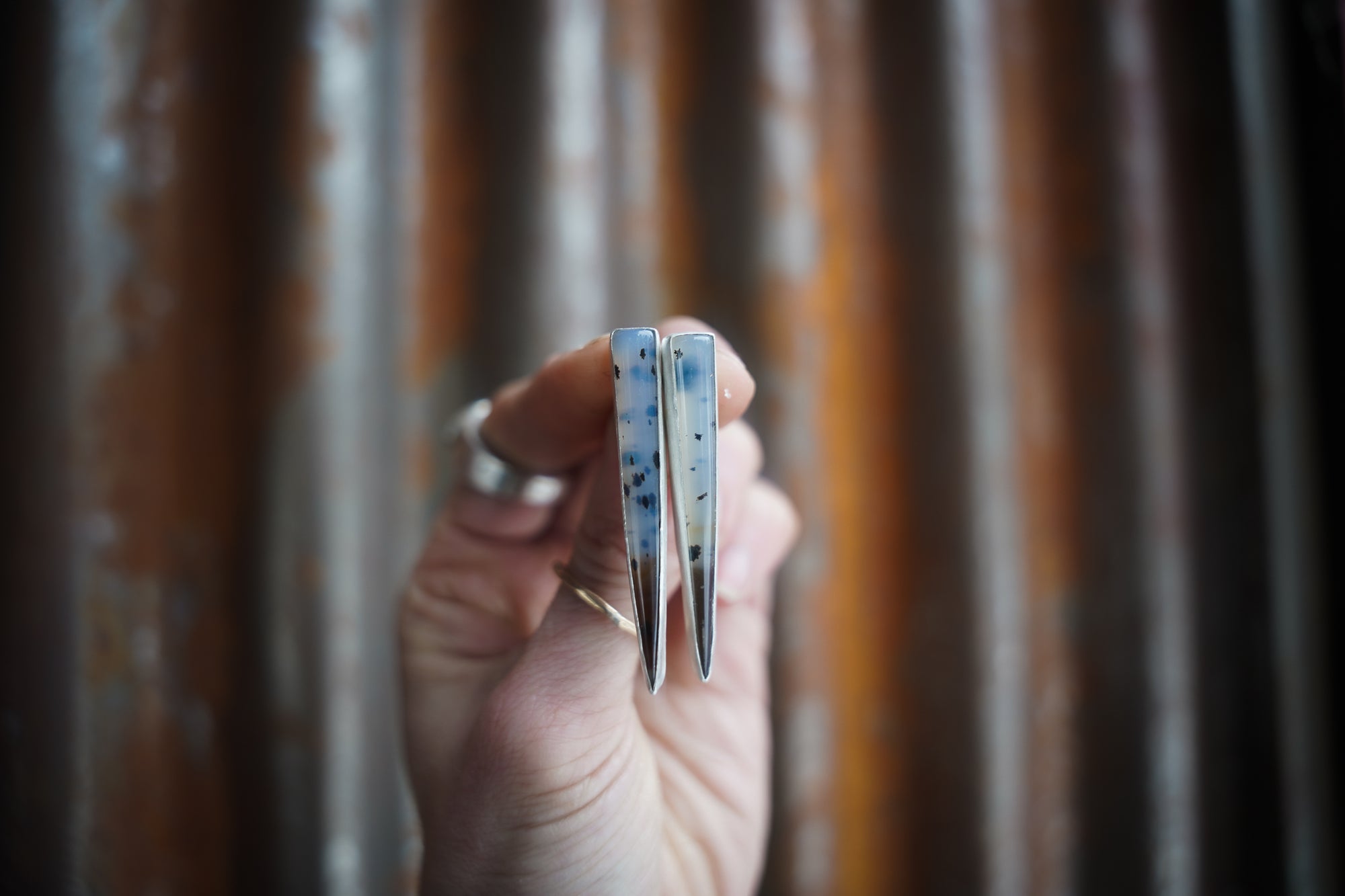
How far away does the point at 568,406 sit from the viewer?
36 centimetres

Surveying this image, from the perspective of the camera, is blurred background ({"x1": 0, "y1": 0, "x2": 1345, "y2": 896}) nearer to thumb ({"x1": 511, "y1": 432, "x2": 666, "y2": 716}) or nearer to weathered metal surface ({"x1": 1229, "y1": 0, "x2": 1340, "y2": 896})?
weathered metal surface ({"x1": 1229, "y1": 0, "x2": 1340, "y2": 896})

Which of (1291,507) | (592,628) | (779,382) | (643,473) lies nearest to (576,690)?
(592,628)

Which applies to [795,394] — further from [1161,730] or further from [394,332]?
[1161,730]

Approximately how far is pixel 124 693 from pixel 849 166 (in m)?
0.88

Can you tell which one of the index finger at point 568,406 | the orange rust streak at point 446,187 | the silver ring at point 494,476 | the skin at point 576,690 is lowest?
the skin at point 576,690

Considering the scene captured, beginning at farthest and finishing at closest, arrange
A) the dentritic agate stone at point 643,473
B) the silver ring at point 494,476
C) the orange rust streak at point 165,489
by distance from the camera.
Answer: the orange rust streak at point 165,489 < the silver ring at point 494,476 < the dentritic agate stone at point 643,473

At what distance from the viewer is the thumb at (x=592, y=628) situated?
0.33 m

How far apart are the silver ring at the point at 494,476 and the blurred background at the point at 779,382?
0.18 metres

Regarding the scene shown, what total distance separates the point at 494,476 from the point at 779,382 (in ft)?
Result: 1.06

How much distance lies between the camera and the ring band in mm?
323

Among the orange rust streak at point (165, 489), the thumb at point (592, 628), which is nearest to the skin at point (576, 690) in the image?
the thumb at point (592, 628)

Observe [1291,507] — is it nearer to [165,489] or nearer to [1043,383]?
[1043,383]

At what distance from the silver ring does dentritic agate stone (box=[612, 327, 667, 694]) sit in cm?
20

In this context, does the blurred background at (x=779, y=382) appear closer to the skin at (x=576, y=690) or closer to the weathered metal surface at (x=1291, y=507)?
the weathered metal surface at (x=1291, y=507)
